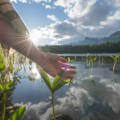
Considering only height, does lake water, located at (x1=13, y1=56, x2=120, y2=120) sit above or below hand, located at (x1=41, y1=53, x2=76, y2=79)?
below

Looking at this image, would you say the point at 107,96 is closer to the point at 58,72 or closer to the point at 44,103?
the point at 44,103

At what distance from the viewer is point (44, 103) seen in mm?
5648

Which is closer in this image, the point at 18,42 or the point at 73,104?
the point at 18,42

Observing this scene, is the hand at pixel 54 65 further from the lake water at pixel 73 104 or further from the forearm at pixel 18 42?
A: the lake water at pixel 73 104

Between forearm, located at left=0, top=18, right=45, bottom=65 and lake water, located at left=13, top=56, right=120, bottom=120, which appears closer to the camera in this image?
forearm, located at left=0, top=18, right=45, bottom=65

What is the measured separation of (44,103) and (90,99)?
1023mm

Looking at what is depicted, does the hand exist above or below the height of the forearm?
below

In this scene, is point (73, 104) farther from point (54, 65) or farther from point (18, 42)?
point (18, 42)

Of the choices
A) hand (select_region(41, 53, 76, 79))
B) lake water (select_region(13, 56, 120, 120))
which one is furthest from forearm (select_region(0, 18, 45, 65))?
lake water (select_region(13, 56, 120, 120))

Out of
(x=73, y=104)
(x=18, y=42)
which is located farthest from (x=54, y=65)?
(x=73, y=104)

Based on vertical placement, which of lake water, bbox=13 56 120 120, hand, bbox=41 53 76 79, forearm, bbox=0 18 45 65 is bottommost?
lake water, bbox=13 56 120 120

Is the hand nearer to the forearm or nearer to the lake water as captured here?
the forearm

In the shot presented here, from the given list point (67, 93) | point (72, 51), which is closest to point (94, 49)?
point (72, 51)

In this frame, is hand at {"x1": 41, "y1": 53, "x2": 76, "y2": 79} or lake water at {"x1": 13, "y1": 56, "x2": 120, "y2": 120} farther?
lake water at {"x1": 13, "y1": 56, "x2": 120, "y2": 120}
